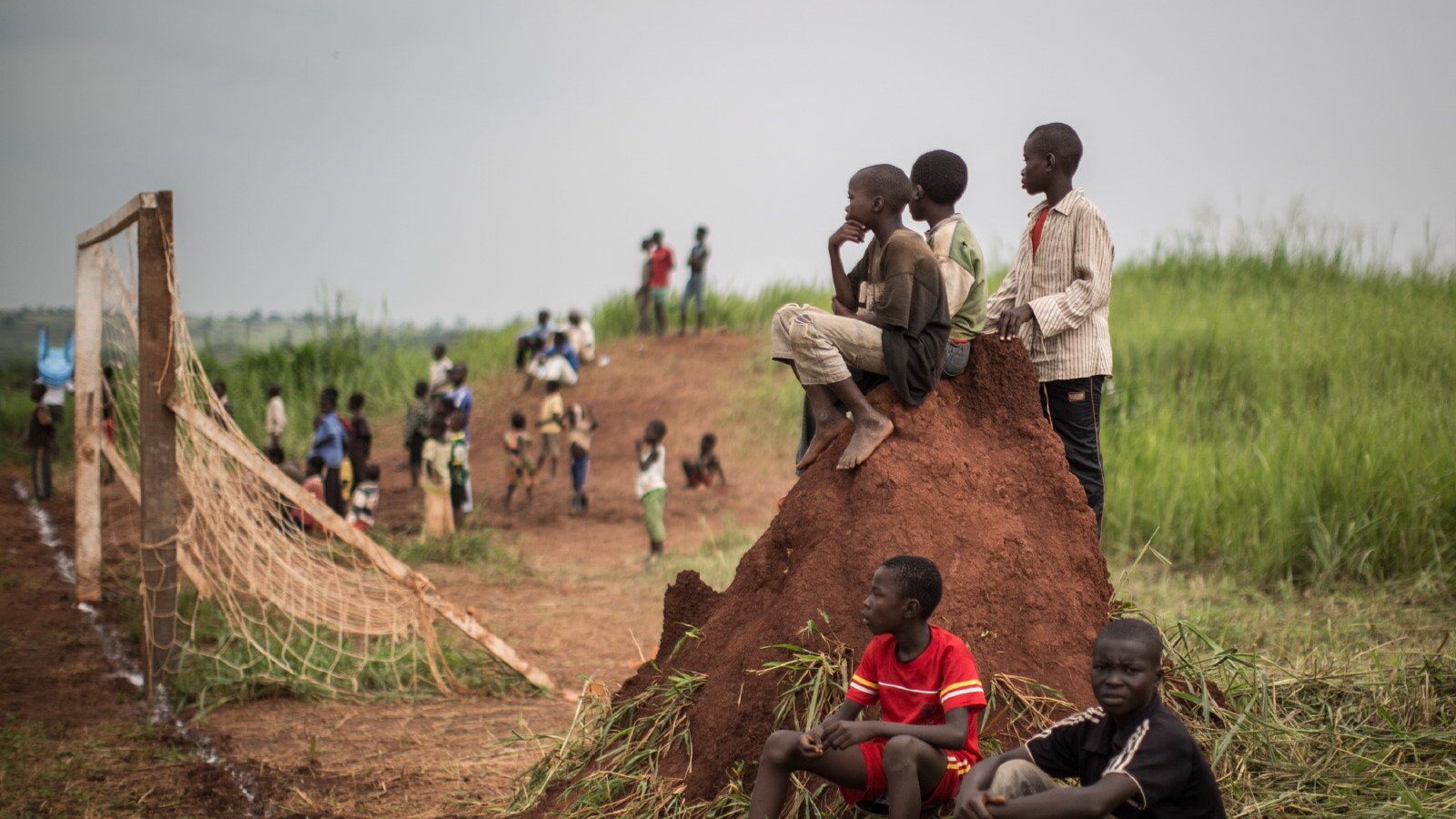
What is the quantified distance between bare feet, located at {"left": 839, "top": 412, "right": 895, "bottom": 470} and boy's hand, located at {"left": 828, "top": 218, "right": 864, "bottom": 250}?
556 millimetres

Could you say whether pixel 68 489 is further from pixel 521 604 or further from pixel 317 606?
pixel 317 606

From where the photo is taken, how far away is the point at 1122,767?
104 inches

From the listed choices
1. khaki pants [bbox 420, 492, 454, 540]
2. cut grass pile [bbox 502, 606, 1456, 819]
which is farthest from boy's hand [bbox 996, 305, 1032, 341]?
khaki pants [bbox 420, 492, 454, 540]

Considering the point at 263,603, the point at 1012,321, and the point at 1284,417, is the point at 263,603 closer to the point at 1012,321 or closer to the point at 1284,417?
the point at 1012,321

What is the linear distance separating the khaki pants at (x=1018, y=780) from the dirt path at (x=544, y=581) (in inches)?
94.7

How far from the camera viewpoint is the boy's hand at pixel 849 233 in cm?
388

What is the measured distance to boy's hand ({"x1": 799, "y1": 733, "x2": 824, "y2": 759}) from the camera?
2.95m

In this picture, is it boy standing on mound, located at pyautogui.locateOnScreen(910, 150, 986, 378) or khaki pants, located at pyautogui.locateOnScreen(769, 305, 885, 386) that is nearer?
khaki pants, located at pyautogui.locateOnScreen(769, 305, 885, 386)

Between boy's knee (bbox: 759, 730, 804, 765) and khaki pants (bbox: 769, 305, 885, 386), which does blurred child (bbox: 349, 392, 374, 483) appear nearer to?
khaki pants (bbox: 769, 305, 885, 386)

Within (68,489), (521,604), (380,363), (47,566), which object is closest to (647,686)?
(521,604)

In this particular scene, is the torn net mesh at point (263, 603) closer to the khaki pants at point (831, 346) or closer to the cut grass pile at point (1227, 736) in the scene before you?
the cut grass pile at point (1227, 736)

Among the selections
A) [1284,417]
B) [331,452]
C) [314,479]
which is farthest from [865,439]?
[1284,417]

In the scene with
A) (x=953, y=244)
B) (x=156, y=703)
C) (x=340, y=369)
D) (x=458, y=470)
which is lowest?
(x=156, y=703)

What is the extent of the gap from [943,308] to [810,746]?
1469 millimetres
